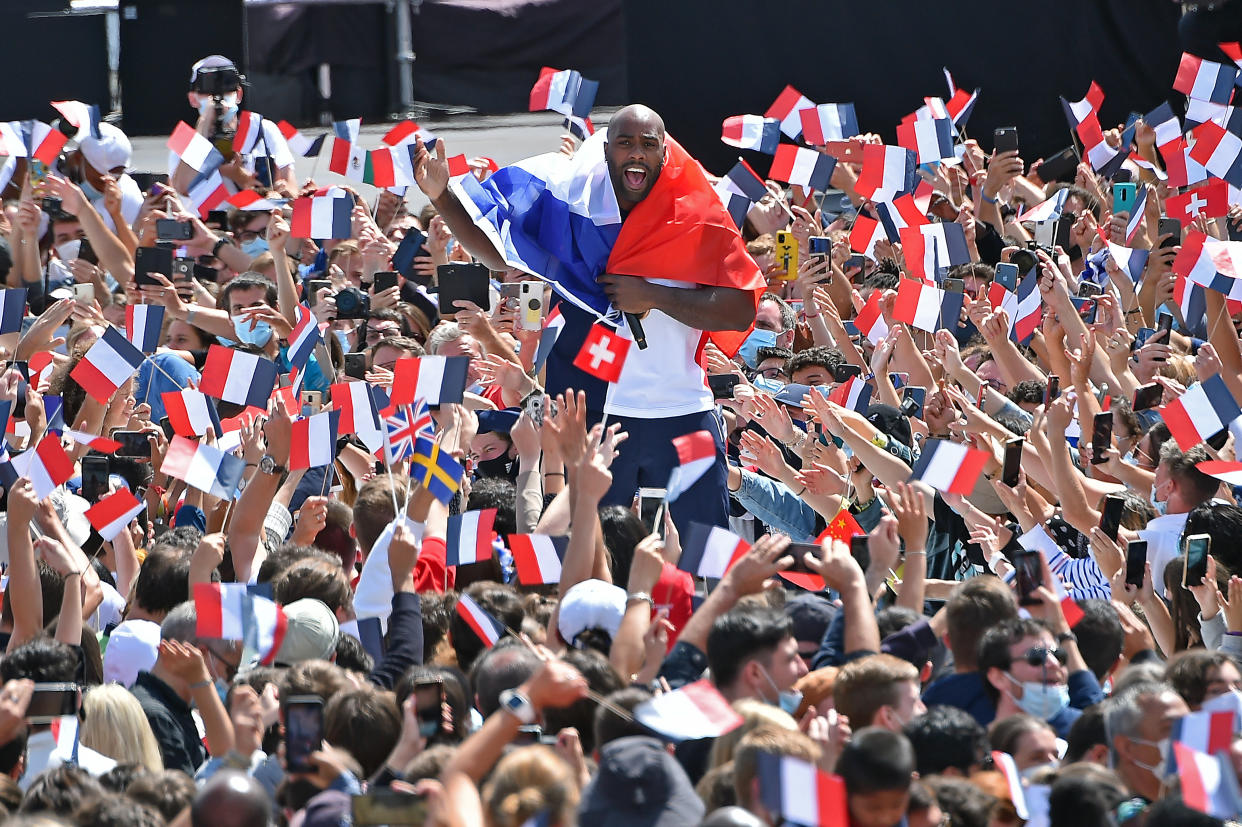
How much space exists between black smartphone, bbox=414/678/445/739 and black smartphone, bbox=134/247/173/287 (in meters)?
5.76

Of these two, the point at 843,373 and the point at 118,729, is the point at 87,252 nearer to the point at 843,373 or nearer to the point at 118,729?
the point at 843,373

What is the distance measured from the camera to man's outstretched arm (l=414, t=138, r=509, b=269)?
21.0 ft

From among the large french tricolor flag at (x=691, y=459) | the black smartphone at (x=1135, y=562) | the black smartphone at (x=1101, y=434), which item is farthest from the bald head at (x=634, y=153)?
the black smartphone at (x=1135, y=562)

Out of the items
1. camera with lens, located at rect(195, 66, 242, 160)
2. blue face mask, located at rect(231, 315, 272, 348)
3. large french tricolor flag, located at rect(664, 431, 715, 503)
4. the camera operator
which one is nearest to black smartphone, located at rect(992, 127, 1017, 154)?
the camera operator

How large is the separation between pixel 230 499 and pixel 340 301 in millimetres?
3165

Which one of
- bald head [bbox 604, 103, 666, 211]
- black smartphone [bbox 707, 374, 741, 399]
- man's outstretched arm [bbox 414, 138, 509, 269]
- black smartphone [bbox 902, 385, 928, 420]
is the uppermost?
bald head [bbox 604, 103, 666, 211]

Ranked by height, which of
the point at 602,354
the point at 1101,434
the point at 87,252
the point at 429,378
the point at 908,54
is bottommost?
the point at 87,252

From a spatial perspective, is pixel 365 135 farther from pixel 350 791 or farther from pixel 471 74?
pixel 350 791

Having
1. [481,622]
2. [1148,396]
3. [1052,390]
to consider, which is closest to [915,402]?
[1052,390]

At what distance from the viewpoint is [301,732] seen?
11.3 feet

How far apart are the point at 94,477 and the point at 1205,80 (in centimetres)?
793

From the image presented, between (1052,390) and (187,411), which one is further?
(1052,390)

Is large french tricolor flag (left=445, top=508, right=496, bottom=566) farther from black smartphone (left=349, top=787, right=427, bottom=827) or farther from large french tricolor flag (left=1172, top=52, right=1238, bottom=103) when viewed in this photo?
large french tricolor flag (left=1172, top=52, right=1238, bottom=103)

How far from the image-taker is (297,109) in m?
15.7
